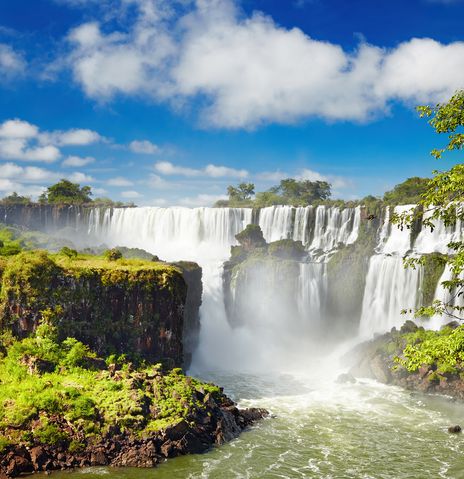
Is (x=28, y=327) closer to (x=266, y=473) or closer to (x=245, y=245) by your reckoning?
(x=266, y=473)

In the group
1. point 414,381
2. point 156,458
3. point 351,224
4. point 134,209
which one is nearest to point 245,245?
point 351,224

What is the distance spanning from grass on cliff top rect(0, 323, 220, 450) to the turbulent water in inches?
91.3

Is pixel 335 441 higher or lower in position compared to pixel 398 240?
lower

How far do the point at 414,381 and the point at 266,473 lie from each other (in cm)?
1980

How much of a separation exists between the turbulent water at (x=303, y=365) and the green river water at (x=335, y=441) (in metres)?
0.06

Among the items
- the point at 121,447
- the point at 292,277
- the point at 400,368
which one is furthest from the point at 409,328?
the point at 121,447

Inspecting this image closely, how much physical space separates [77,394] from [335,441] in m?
14.6

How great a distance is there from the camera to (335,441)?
27.2 metres

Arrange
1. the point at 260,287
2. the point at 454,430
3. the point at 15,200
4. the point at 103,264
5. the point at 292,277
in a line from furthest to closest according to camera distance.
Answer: the point at 15,200, the point at 260,287, the point at 292,277, the point at 103,264, the point at 454,430

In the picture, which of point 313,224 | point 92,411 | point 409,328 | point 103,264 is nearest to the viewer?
point 92,411

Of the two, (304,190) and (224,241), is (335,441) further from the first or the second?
(304,190)

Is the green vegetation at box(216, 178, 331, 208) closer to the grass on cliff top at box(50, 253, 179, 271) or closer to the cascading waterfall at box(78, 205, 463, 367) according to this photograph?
the cascading waterfall at box(78, 205, 463, 367)

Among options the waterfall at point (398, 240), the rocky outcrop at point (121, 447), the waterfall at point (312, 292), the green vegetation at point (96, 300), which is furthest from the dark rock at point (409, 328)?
the rocky outcrop at point (121, 447)

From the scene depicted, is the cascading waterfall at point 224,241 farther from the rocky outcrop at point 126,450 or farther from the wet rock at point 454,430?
the wet rock at point 454,430
